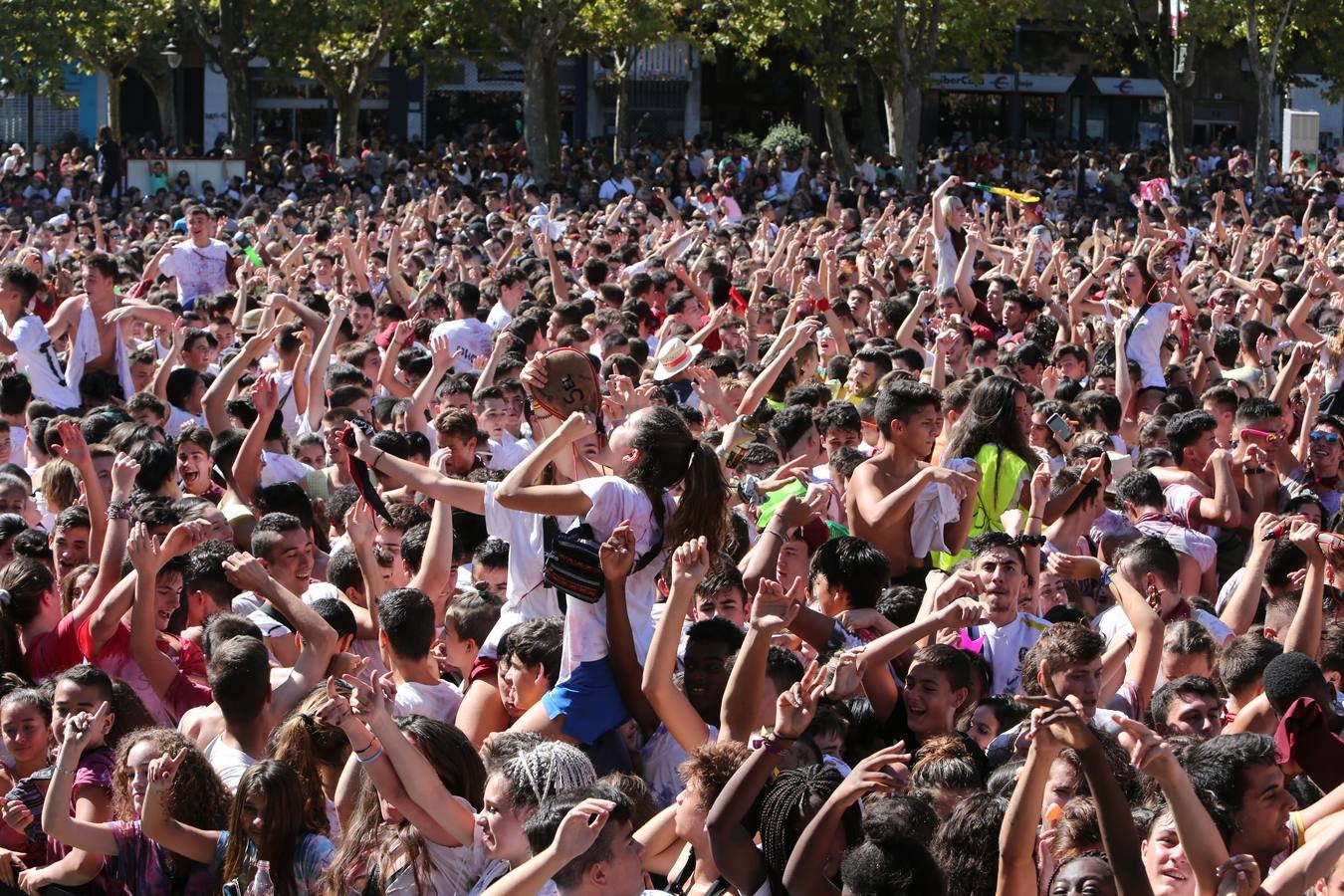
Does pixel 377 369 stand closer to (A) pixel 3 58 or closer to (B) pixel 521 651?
(B) pixel 521 651

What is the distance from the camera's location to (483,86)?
4547 cm

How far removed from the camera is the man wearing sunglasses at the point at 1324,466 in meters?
8.27

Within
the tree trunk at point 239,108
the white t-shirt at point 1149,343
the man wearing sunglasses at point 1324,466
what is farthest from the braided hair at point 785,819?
the tree trunk at point 239,108

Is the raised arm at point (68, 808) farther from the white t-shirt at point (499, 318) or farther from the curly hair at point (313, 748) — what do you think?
the white t-shirt at point (499, 318)

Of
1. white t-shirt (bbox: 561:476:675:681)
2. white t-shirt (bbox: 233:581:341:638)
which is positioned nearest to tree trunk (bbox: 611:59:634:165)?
white t-shirt (bbox: 233:581:341:638)

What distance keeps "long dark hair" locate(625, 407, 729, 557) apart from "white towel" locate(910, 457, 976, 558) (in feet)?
5.25

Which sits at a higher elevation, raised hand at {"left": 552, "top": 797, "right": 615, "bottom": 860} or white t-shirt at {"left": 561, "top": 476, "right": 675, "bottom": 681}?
white t-shirt at {"left": 561, "top": 476, "right": 675, "bottom": 681}

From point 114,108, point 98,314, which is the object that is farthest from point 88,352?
point 114,108

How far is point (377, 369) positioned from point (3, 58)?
2725cm

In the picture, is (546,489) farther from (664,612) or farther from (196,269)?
(196,269)

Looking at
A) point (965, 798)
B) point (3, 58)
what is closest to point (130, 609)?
point (965, 798)

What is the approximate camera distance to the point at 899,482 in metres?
6.76

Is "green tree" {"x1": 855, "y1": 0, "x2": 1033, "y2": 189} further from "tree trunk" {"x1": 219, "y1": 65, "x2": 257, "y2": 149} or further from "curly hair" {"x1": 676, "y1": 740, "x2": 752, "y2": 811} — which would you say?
"curly hair" {"x1": 676, "y1": 740, "x2": 752, "y2": 811}

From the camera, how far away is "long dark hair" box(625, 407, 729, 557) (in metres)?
5.15
